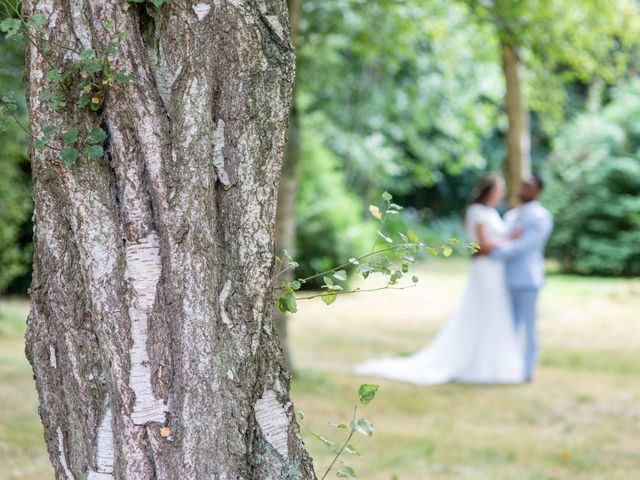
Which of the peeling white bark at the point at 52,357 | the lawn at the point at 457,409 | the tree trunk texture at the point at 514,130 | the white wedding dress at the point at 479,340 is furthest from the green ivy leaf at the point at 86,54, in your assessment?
the tree trunk texture at the point at 514,130

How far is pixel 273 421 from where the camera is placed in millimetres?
2553

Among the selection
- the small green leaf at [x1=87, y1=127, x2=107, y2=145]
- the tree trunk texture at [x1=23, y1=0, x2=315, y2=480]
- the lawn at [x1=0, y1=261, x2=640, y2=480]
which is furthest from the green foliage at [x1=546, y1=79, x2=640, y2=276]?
the small green leaf at [x1=87, y1=127, x2=107, y2=145]

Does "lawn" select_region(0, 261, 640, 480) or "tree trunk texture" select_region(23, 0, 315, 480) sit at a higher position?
"tree trunk texture" select_region(23, 0, 315, 480)

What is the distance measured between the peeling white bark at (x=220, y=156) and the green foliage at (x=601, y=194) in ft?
63.8

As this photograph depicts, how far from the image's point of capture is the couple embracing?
891cm

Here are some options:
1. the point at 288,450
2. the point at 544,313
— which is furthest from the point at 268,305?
the point at 544,313

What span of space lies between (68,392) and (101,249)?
0.42m

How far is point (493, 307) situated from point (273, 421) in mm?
6885

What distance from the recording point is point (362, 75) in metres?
23.4

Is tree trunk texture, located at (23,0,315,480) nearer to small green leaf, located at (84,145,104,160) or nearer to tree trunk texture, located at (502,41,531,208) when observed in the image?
small green leaf, located at (84,145,104,160)

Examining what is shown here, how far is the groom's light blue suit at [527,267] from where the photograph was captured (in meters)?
8.76

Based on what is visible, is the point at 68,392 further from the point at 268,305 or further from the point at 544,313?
the point at 544,313

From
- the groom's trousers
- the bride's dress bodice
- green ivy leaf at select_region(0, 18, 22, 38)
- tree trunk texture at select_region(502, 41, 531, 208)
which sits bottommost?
the groom's trousers

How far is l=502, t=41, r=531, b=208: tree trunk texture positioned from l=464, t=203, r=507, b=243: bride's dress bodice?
2.48 m
